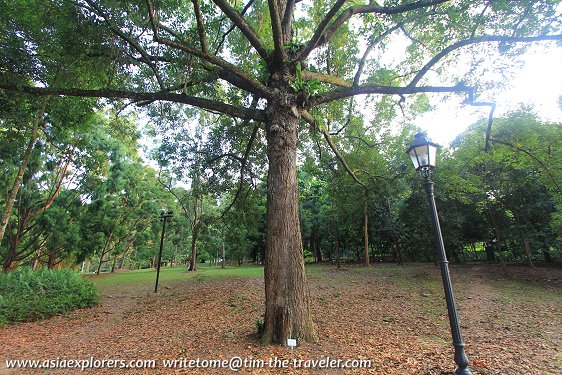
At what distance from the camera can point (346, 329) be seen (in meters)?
4.79

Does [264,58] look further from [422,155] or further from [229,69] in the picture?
[422,155]

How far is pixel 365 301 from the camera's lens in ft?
23.9

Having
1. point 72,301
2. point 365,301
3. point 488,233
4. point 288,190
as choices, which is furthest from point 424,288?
point 72,301

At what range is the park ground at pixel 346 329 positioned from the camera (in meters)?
3.52

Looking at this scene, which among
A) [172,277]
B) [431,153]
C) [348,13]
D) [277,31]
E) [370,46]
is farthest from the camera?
[172,277]

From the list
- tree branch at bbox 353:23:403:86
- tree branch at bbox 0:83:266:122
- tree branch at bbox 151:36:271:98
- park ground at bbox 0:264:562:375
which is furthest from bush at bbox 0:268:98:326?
tree branch at bbox 353:23:403:86

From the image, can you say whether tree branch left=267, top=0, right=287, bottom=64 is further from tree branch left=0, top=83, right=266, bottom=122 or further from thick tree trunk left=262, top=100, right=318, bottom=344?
tree branch left=0, top=83, right=266, bottom=122

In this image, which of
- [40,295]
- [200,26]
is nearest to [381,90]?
[200,26]

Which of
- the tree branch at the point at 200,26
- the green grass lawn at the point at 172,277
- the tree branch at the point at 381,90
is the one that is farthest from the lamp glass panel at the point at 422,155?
the green grass lawn at the point at 172,277

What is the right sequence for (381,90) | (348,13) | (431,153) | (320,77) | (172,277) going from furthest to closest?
(172,277) < (320,77) < (381,90) < (348,13) < (431,153)

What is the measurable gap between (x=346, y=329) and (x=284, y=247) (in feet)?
6.98

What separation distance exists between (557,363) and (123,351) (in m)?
6.24

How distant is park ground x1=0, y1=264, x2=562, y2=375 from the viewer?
352 cm

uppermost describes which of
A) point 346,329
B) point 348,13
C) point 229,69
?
point 348,13
